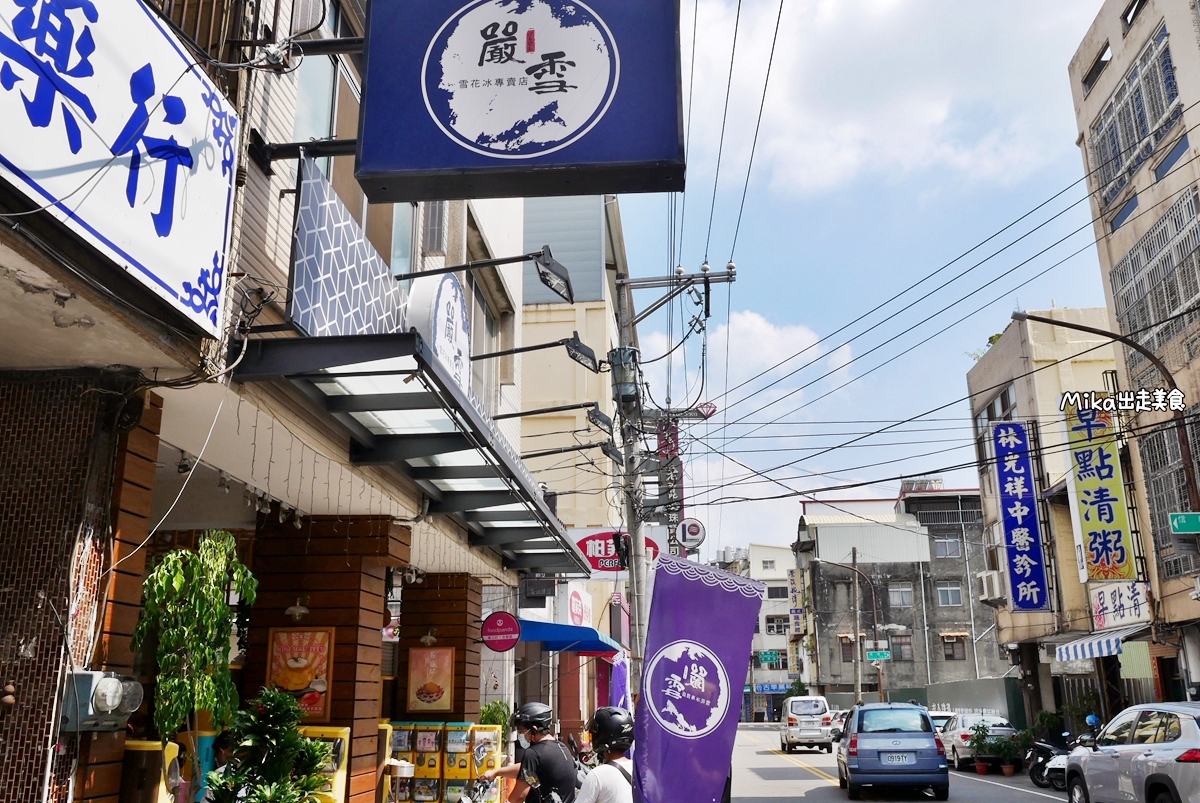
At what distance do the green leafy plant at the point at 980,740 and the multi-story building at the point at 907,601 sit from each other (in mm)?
32526

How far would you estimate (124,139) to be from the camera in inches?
188

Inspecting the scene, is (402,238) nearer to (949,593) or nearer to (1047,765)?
(1047,765)

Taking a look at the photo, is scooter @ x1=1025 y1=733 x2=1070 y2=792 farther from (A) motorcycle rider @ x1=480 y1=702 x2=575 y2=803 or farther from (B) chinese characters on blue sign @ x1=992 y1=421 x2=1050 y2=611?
(A) motorcycle rider @ x1=480 y1=702 x2=575 y2=803

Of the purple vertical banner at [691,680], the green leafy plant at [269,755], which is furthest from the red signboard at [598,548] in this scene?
the green leafy plant at [269,755]

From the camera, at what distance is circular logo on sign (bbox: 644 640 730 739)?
7.33 meters

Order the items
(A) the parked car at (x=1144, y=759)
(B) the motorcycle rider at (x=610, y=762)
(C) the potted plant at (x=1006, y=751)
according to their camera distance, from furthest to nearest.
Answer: (C) the potted plant at (x=1006, y=751)
(A) the parked car at (x=1144, y=759)
(B) the motorcycle rider at (x=610, y=762)

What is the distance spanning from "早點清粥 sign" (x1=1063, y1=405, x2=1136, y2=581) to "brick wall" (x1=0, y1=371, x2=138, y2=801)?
20.1 m

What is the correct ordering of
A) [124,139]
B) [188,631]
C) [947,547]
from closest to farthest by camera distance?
[124,139], [188,631], [947,547]

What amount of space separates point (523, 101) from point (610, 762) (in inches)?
156

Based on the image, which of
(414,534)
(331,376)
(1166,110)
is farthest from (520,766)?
(1166,110)

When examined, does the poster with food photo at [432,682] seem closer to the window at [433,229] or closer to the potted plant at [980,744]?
A: the window at [433,229]

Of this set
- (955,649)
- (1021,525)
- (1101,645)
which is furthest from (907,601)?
(1101,645)

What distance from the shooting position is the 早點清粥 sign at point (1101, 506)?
21047mm

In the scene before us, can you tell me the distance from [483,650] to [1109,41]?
1951 cm
